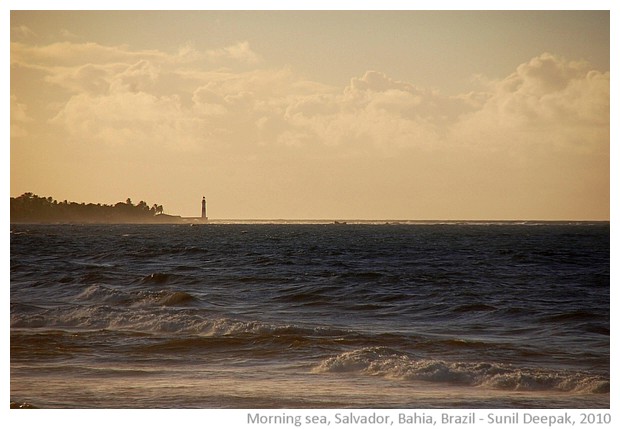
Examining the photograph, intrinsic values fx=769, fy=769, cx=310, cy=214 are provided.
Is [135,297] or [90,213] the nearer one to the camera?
[135,297]

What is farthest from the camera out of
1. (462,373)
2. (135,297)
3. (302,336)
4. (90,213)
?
(90,213)

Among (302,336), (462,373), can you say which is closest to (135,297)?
(302,336)

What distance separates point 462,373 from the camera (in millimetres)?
9477

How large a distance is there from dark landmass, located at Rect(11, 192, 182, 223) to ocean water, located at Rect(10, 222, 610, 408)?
2.67 m

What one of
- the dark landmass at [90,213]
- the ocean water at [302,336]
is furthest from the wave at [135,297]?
the dark landmass at [90,213]

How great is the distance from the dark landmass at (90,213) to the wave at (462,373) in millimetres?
12291

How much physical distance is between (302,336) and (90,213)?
2232cm

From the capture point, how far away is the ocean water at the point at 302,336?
854cm

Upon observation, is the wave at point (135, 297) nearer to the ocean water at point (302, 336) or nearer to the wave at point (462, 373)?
the ocean water at point (302, 336)

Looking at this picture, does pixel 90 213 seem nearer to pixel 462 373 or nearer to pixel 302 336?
pixel 302 336

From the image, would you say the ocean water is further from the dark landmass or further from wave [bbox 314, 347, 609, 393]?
the dark landmass

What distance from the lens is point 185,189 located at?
15.8 metres
